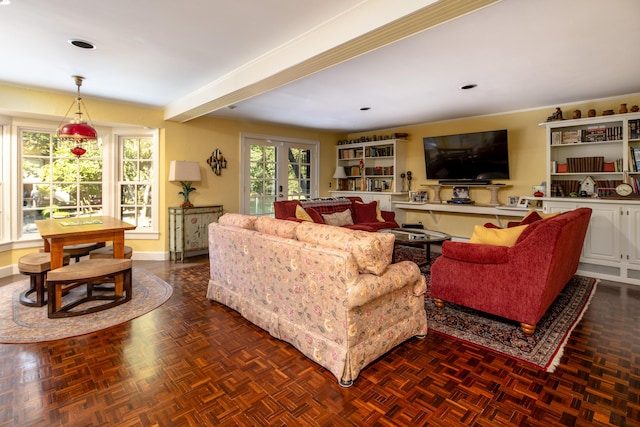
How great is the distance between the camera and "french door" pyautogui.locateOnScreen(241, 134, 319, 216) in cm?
631

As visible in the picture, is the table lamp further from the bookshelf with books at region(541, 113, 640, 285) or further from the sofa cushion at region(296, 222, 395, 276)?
the bookshelf with books at region(541, 113, 640, 285)

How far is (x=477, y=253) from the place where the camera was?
2760 millimetres

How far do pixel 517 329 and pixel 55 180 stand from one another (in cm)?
596

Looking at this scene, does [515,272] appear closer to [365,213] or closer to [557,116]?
[557,116]

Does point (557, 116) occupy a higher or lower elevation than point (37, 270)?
higher

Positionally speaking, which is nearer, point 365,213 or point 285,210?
point 285,210

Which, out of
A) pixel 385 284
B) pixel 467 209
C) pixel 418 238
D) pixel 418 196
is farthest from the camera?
pixel 418 196

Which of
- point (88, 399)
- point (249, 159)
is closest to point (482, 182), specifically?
point (249, 159)

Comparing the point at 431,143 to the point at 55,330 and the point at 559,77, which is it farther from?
the point at 55,330

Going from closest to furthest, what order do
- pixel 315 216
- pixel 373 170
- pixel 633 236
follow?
1. pixel 633 236
2. pixel 315 216
3. pixel 373 170

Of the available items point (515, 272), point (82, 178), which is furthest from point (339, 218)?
point (82, 178)

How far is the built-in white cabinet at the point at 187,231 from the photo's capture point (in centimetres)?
522

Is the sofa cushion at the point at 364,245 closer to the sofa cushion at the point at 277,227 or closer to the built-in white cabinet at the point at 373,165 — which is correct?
the sofa cushion at the point at 277,227

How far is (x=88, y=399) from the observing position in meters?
1.86
